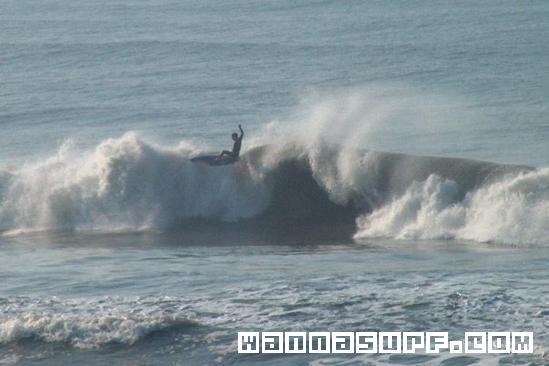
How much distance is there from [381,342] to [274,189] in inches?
479

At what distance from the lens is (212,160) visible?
2897 cm

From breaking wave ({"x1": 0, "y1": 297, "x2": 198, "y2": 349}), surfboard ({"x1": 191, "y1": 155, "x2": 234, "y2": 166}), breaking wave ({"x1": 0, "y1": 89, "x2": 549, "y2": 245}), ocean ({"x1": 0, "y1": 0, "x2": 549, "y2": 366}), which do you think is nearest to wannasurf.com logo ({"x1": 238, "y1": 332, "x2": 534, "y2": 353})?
ocean ({"x1": 0, "y1": 0, "x2": 549, "y2": 366})

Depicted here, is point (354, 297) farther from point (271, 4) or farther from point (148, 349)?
point (271, 4)

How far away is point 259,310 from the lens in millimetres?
18094

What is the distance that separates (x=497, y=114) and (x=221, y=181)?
13251mm

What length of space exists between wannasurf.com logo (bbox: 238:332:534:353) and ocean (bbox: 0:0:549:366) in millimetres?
197

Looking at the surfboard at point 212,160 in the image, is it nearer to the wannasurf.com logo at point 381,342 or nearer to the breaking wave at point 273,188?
the breaking wave at point 273,188

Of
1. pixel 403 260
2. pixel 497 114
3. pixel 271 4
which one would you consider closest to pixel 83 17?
pixel 271 4

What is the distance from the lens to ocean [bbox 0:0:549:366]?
17.6 m

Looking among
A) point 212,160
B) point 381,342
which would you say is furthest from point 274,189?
point 381,342

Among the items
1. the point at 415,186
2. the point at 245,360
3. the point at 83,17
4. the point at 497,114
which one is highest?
the point at 83,17

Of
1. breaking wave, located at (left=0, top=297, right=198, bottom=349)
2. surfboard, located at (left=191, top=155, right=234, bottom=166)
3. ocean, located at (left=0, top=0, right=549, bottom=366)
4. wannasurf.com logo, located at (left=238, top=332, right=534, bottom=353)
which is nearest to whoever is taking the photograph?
wannasurf.com logo, located at (left=238, top=332, right=534, bottom=353)

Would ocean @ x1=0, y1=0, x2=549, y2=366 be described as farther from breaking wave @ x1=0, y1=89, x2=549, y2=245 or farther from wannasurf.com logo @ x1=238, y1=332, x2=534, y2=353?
wannasurf.com logo @ x1=238, y1=332, x2=534, y2=353

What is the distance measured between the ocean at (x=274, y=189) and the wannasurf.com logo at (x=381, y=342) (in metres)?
0.20
